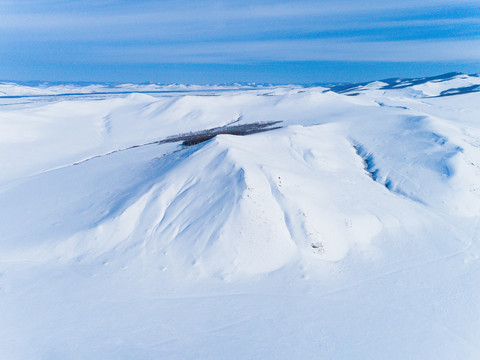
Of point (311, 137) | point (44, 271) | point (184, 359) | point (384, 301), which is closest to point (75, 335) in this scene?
point (184, 359)

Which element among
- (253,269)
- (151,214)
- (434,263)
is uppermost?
(151,214)

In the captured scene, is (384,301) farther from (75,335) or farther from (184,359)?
Result: (75,335)

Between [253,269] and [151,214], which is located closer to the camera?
[253,269]

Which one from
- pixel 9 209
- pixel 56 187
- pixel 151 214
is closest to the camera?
pixel 151 214

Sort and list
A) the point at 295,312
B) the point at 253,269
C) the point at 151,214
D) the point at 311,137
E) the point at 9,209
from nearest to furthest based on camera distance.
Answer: the point at 295,312
the point at 253,269
the point at 151,214
the point at 9,209
the point at 311,137

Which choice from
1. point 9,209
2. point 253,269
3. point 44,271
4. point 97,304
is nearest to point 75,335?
point 97,304

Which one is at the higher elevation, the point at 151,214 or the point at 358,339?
the point at 151,214
